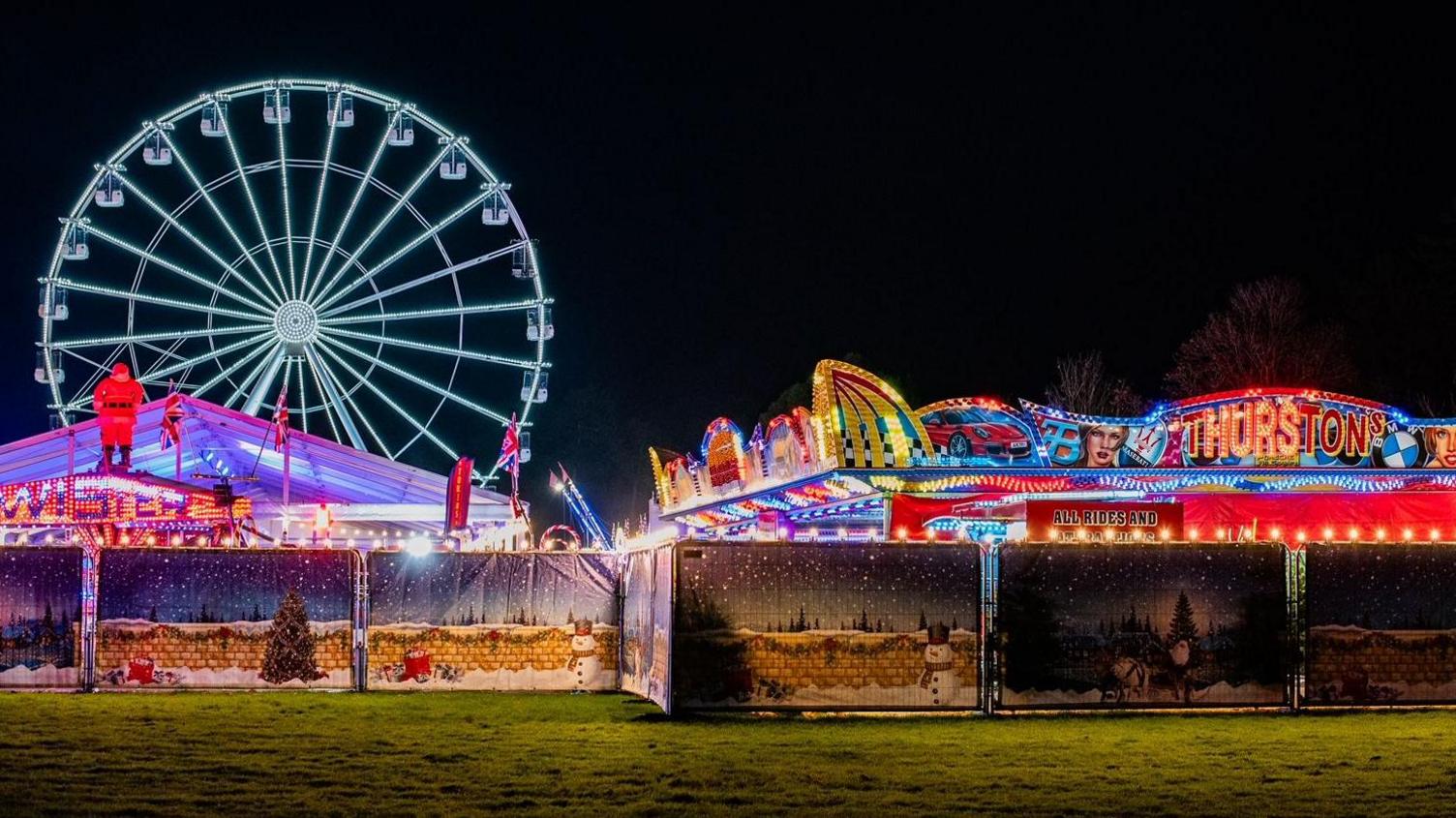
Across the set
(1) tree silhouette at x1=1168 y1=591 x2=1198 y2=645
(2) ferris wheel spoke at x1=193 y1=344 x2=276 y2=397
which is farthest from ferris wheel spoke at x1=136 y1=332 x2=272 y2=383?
(1) tree silhouette at x1=1168 y1=591 x2=1198 y2=645

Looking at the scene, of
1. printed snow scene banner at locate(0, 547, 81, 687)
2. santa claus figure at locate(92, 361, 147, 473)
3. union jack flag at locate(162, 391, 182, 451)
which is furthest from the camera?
union jack flag at locate(162, 391, 182, 451)

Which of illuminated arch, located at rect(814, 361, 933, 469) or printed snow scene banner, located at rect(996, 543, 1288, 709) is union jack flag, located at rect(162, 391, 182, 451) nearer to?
illuminated arch, located at rect(814, 361, 933, 469)

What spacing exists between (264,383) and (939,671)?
21459mm

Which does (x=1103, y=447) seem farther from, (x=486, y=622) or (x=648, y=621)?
(x=486, y=622)

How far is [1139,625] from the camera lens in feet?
45.1

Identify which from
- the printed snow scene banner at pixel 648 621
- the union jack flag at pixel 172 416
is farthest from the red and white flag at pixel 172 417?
the printed snow scene banner at pixel 648 621

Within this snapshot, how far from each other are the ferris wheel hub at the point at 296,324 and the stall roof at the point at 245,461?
8.63 feet

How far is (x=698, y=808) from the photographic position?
909 cm

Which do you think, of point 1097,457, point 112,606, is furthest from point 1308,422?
point 112,606

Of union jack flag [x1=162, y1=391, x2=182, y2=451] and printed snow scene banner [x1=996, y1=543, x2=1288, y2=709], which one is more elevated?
union jack flag [x1=162, y1=391, x2=182, y2=451]

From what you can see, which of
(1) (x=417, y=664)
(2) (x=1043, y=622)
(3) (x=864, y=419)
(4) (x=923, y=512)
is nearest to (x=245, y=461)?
(4) (x=923, y=512)

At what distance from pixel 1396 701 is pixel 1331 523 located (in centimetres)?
1142

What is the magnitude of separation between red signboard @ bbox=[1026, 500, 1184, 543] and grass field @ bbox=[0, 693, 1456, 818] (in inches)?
220

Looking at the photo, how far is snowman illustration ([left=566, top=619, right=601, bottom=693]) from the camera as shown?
15609mm
